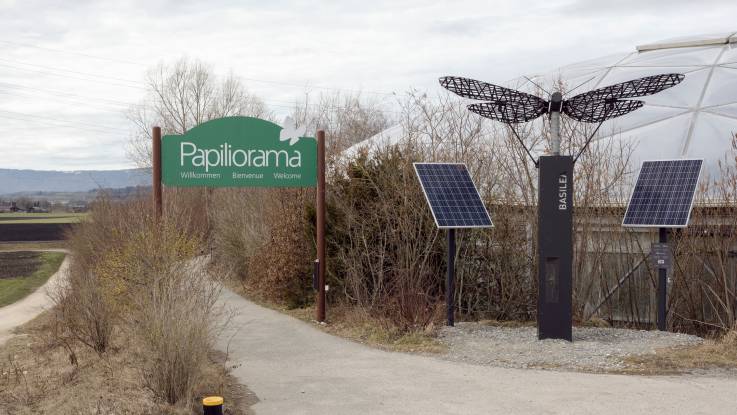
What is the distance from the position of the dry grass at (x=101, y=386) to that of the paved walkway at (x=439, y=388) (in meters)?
0.35

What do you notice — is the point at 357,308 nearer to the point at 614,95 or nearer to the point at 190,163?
the point at 190,163

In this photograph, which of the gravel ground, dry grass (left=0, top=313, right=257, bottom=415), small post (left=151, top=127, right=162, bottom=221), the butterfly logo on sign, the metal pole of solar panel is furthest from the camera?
the butterfly logo on sign

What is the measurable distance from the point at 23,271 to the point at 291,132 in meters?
30.4

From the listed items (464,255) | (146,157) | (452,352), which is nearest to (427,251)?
(464,255)

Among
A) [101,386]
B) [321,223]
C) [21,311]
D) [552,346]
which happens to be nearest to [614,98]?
[552,346]

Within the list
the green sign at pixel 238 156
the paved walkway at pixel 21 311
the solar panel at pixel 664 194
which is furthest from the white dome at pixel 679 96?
the paved walkway at pixel 21 311

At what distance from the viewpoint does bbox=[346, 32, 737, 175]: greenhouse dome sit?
669 inches

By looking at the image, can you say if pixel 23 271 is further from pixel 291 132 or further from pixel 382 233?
pixel 382 233

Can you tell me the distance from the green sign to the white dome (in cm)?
596

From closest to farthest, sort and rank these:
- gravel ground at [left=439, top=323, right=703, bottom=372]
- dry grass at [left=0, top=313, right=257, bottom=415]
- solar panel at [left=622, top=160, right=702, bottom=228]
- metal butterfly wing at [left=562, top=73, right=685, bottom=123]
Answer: dry grass at [left=0, top=313, right=257, bottom=415]
gravel ground at [left=439, top=323, right=703, bottom=372]
metal butterfly wing at [left=562, top=73, right=685, bottom=123]
solar panel at [left=622, top=160, right=702, bottom=228]

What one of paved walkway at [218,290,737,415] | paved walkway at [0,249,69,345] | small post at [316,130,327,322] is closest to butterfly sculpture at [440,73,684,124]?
small post at [316,130,327,322]

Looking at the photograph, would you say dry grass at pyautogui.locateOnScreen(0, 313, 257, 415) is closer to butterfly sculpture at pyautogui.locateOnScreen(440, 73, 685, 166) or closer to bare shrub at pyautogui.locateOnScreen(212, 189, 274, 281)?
butterfly sculpture at pyautogui.locateOnScreen(440, 73, 685, 166)

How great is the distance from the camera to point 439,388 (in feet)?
27.1

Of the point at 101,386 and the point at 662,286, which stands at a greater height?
the point at 662,286
